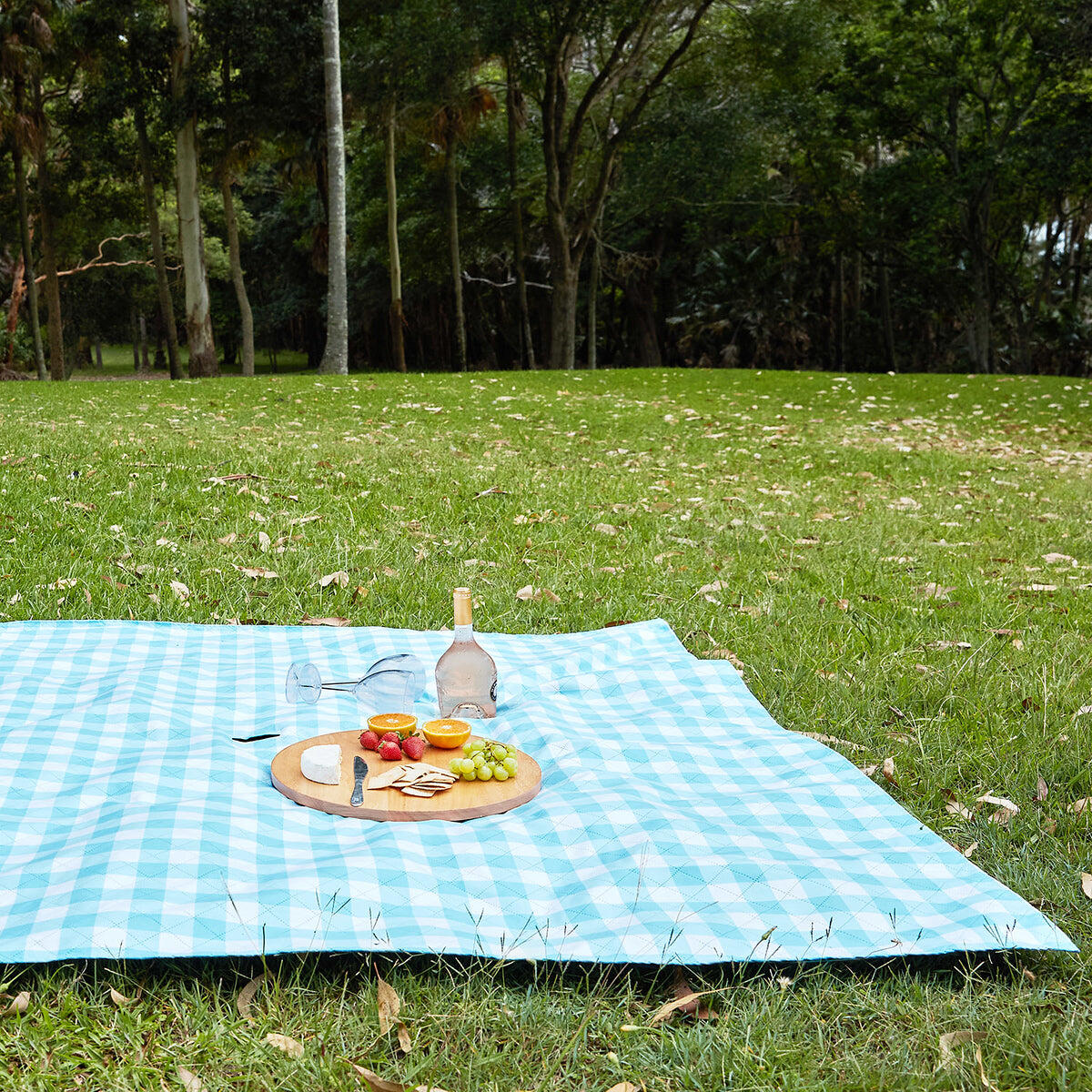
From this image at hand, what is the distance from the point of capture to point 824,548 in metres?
6.07

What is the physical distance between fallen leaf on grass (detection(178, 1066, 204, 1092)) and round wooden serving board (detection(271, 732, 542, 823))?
853 millimetres

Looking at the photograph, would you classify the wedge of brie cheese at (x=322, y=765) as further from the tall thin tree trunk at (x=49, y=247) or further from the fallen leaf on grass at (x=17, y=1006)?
the tall thin tree trunk at (x=49, y=247)

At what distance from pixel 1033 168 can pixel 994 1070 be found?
25355 millimetres

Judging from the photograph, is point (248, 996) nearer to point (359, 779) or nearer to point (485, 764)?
point (359, 779)

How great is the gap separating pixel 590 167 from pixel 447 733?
25239 millimetres

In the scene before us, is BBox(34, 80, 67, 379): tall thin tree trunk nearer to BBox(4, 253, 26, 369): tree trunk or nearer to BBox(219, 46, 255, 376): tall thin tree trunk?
BBox(219, 46, 255, 376): tall thin tree trunk

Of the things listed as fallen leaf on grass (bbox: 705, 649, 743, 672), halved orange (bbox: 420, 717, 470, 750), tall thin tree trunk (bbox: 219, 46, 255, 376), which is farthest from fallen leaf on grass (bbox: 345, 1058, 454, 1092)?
tall thin tree trunk (bbox: 219, 46, 255, 376)

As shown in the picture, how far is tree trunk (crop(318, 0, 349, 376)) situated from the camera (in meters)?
17.2

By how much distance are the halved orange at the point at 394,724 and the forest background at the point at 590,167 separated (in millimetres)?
16098

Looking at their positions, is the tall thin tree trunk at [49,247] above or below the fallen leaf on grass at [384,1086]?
above

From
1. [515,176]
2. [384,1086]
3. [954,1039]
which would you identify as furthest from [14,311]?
[954,1039]

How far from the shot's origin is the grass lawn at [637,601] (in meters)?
1.89

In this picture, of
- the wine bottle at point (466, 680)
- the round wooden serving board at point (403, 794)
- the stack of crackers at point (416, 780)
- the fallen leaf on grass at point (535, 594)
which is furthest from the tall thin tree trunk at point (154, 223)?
the stack of crackers at point (416, 780)

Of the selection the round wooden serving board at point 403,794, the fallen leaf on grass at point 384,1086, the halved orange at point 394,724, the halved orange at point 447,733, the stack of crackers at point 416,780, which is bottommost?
the fallen leaf on grass at point 384,1086
